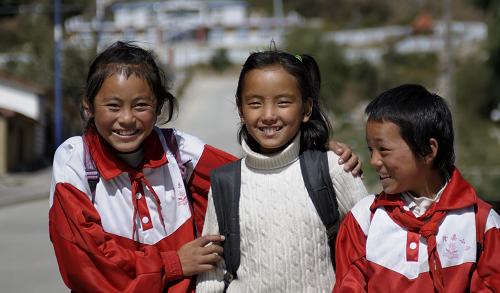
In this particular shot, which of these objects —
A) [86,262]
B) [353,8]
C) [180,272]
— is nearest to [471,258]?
[180,272]

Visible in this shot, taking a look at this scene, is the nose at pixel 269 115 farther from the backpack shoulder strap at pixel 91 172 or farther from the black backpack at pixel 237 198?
the backpack shoulder strap at pixel 91 172

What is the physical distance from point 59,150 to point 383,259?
1.19 m

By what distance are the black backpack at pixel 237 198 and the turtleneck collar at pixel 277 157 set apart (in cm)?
4

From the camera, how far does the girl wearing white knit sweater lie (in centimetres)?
276

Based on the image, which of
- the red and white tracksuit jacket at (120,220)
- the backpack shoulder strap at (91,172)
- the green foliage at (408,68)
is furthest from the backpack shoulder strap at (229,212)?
the green foliage at (408,68)

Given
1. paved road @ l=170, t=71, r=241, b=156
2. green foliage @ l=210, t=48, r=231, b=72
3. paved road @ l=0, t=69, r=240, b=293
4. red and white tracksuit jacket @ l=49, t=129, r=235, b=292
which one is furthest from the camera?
green foliage @ l=210, t=48, r=231, b=72

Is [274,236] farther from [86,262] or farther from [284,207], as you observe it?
[86,262]

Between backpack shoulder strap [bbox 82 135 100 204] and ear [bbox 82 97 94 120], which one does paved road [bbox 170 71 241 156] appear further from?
backpack shoulder strap [bbox 82 135 100 204]

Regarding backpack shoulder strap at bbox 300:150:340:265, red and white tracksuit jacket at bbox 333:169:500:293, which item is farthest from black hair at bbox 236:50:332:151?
red and white tracksuit jacket at bbox 333:169:500:293

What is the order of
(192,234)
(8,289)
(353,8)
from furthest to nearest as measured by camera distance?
(353,8)
(8,289)
(192,234)

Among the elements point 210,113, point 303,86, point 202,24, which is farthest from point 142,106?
point 202,24

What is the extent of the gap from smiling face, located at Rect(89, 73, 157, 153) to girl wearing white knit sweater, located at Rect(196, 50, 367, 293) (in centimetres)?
34

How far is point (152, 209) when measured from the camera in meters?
2.91

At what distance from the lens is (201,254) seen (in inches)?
110
